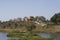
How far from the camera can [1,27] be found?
319 feet

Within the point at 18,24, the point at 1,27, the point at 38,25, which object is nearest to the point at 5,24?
the point at 1,27

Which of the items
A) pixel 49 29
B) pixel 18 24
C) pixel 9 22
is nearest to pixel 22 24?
pixel 18 24

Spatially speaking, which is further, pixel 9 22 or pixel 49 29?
pixel 9 22

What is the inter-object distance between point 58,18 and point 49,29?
300 inches

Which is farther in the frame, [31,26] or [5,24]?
[5,24]

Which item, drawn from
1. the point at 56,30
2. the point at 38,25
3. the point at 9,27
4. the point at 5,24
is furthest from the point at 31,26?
the point at 5,24

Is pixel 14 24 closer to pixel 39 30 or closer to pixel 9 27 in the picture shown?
pixel 9 27

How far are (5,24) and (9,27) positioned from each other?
6506 millimetres

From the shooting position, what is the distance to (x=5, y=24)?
97.4 metres

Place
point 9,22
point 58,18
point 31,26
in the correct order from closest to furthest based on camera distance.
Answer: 1. point 31,26
2. point 58,18
3. point 9,22

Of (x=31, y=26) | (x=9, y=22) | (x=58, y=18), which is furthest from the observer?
(x=9, y=22)

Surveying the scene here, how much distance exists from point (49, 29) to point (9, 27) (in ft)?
61.9

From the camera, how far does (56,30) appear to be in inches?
3223

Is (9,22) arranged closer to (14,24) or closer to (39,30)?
(14,24)
